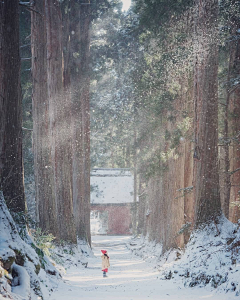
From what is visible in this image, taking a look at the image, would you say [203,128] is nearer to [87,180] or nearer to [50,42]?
[50,42]

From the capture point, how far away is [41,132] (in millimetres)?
13836

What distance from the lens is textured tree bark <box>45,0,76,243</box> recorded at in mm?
14656

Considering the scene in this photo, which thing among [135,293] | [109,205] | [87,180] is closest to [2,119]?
[135,293]

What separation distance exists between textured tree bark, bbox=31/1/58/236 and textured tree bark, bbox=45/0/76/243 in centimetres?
46

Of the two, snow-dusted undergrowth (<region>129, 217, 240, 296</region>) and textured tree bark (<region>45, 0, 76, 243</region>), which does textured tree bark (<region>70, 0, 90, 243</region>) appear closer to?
textured tree bark (<region>45, 0, 76, 243</region>)

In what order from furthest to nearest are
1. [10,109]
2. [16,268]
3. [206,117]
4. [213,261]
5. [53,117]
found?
1. [53,117]
2. [206,117]
3. [213,261]
4. [10,109]
5. [16,268]

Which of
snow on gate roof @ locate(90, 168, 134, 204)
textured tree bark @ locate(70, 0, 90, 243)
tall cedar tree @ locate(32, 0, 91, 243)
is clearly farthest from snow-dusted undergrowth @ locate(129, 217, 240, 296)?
snow on gate roof @ locate(90, 168, 134, 204)

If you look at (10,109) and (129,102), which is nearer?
(10,109)

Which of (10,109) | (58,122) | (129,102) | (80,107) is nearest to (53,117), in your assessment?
(58,122)

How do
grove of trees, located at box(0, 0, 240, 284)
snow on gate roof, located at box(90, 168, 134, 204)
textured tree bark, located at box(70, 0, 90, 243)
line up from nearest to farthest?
grove of trees, located at box(0, 0, 240, 284), textured tree bark, located at box(70, 0, 90, 243), snow on gate roof, located at box(90, 168, 134, 204)

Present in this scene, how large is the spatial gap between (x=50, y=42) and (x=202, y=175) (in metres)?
8.06

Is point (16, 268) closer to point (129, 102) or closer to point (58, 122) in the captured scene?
point (58, 122)

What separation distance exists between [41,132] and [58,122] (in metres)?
1.25

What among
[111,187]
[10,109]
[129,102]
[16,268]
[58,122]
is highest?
[129,102]
